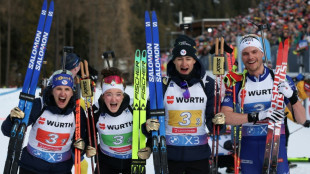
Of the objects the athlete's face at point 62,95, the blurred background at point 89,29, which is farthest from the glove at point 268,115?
the blurred background at point 89,29

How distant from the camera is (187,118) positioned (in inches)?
149

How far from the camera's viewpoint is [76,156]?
12.9 feet

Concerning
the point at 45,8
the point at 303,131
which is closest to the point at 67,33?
the point at 303,131

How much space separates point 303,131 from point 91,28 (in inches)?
1290

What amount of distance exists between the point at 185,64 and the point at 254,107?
0.75 m

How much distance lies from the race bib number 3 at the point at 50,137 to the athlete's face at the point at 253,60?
185 centimetres

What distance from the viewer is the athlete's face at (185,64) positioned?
383 centimetres

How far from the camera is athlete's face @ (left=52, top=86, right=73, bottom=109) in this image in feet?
12.7

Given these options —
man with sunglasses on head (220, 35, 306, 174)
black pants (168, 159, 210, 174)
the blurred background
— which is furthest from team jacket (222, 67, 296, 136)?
the blurred background

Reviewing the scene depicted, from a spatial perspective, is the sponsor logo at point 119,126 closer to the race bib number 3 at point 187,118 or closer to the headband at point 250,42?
the race bib number 3 at point 187,118

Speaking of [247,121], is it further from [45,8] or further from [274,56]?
[274,56]

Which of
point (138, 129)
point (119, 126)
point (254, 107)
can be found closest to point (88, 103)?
point (119, 126)

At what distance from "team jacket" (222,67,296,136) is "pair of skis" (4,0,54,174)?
1.92m

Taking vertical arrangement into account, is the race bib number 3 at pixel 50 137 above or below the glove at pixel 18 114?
below
